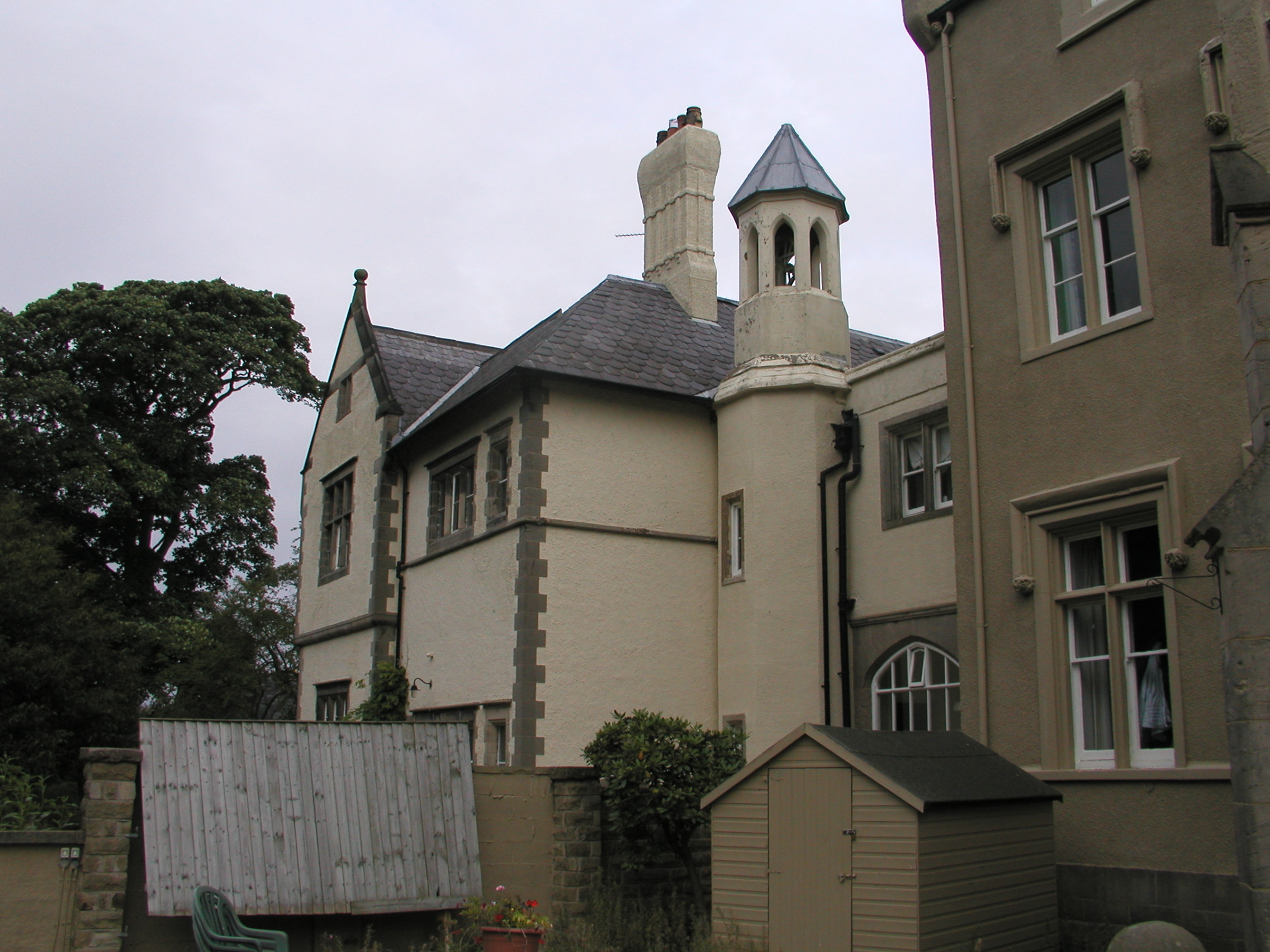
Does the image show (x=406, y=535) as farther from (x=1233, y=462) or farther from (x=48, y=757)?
(x=1233, y=462)

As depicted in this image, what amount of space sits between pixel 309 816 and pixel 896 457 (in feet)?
26.0

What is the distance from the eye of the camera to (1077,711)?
9.48m

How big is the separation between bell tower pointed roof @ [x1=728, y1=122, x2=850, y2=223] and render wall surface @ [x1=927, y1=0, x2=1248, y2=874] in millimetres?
5178

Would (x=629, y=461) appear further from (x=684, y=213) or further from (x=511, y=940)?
(x=511, y=940)

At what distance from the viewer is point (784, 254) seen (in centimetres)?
1691

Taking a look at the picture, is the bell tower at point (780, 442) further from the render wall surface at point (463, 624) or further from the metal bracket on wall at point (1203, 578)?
the metal bracket on wall at point (1203, 578)

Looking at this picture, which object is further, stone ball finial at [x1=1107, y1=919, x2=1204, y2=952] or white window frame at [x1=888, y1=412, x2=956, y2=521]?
white window frame at [x1=888, y1=412, x2=956, y2=521]

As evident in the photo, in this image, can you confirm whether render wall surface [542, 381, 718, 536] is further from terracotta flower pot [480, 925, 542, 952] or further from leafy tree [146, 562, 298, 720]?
leafy tree [146, 562, 298, 720]

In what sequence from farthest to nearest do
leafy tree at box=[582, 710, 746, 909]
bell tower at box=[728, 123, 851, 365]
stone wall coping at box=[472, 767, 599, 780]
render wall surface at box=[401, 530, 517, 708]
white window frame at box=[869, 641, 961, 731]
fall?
bell tower at box=[728, 123, 851, 365] < render wall surface at box=[401, 530, 517, 708] < white window frame at box=[869, 641, 961, 731] < leafy tree at box=[582, 710, 746, 909] < stone wall coping at box=[472, 767, 599, 780]

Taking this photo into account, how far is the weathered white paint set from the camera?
9938 millimetres

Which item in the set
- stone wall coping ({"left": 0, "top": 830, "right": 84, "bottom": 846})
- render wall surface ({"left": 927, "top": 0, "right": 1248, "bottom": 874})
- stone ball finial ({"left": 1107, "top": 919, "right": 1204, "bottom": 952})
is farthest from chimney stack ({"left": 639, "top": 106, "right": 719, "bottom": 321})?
stone ball finial ({"left": 1107, "top": 919, "right": 1204, "bottom": 952})

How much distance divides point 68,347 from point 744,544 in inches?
885

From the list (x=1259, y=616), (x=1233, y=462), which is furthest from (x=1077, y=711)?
(x=1259, y=616)

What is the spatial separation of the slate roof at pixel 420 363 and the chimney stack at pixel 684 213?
3864 mm
